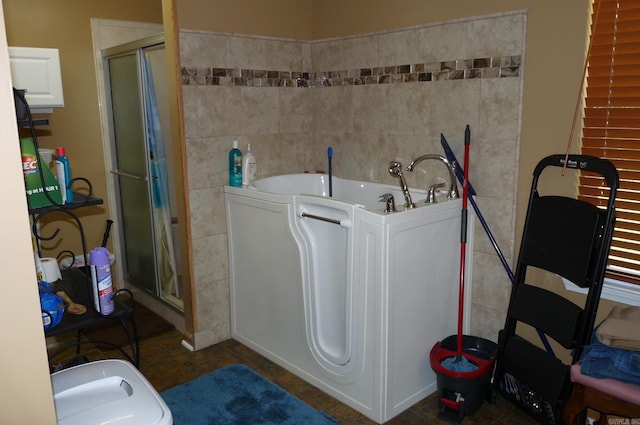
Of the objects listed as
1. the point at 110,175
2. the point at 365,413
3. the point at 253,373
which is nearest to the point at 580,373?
the point at 365,413

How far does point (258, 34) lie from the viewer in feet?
9.52

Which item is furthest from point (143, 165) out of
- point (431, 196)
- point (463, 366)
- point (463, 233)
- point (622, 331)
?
point (622, 331)

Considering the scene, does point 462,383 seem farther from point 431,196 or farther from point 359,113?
point 359,113

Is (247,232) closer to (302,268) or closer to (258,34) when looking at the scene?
(302,268)

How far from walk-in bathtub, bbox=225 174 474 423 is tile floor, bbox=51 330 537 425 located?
0.05 meters

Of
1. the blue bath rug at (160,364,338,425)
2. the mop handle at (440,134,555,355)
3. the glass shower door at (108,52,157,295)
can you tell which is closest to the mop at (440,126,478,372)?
the mop handle at (440,134,555,355)

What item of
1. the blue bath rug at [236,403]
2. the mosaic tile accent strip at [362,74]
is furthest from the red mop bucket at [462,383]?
the mosaic tile accent strip at [362,74]

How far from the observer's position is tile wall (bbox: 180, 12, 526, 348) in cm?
235

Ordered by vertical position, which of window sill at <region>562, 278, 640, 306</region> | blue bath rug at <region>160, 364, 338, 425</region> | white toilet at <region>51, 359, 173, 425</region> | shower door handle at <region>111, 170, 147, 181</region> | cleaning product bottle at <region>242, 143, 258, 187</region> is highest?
cleaning product bottle at <region>242, 143, 258, 187</region>

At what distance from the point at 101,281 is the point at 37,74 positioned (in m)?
0.85

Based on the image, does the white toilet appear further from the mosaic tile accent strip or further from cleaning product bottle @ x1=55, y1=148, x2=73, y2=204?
the mosaic tile accent strip

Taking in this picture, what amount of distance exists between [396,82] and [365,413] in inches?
63.0

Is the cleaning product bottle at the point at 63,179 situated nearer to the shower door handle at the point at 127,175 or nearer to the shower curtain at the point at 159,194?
the shower curtain at the point at 159,194

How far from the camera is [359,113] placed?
2.93 meters
